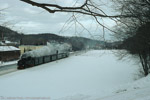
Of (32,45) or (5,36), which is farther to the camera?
(32,45)

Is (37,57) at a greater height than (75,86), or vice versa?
(37,57)

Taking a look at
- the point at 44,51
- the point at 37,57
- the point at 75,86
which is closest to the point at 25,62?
the point at 37,57

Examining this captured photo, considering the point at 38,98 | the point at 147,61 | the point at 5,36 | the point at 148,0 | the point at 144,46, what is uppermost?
the point at 148,0

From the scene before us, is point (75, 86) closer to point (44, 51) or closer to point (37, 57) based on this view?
point (37, 57)

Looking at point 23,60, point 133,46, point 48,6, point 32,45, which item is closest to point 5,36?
point 48,6

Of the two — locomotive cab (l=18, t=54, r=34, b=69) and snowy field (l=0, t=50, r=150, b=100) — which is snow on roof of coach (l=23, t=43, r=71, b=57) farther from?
snowy field (l=0, t=50, r=150, b=100)

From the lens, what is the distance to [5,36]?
688 cm

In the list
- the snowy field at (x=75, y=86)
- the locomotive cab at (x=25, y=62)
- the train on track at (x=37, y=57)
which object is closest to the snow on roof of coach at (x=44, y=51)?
the train on track at (x=37, y=57)

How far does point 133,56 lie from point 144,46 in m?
3.30

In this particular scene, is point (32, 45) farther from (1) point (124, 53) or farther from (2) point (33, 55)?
(1) point (124, 53)

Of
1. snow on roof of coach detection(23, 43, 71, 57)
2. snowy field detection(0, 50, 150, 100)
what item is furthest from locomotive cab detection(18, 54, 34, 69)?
Result: snowy field detection(0, 50, 150, 100)

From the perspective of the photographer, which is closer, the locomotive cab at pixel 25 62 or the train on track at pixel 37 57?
the locomotive cab at pixel 25 62

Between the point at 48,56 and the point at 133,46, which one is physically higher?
the point at 133,46

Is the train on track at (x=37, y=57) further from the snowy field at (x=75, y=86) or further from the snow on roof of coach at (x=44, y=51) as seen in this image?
the snowy field at (x=75, y=86)
